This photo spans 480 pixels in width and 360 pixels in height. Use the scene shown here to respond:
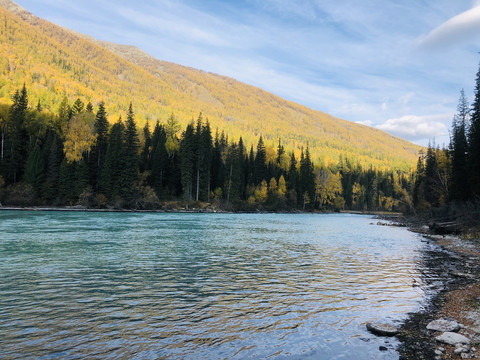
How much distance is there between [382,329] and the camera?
8539mm

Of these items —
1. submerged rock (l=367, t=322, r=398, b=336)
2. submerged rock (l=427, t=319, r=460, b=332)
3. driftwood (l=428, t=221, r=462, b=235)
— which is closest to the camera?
submerged rock (l=367, t=322, r=398, b=336)

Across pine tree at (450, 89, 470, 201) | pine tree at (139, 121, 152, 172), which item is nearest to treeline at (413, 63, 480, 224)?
pine tree at (450, 89, 470, 201)

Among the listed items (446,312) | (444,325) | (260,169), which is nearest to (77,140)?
(260,169)

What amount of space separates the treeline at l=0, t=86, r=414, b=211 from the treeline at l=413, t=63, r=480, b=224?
387 inches

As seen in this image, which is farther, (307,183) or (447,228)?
(307,183)

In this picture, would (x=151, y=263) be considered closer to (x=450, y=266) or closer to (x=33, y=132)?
(x=450, y=266)

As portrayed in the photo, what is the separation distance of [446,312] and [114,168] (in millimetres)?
66376

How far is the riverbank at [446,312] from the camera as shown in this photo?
23.7ft

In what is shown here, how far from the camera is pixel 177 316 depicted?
29.8 ft

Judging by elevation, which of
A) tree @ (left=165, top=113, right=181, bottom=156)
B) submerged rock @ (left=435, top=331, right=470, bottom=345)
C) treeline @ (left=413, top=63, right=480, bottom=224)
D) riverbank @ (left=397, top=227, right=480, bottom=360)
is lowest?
riverbank @ (left=397, top=227, right=480, bottom=360)

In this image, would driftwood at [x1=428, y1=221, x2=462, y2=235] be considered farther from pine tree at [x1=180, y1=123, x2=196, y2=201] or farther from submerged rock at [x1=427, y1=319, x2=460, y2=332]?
pine tree at [x1=180, y1=123, x2=196, y2=201]

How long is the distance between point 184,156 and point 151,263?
64.6m

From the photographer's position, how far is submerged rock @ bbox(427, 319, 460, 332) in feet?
28.1

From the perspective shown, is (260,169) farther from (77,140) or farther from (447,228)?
(447,228)
